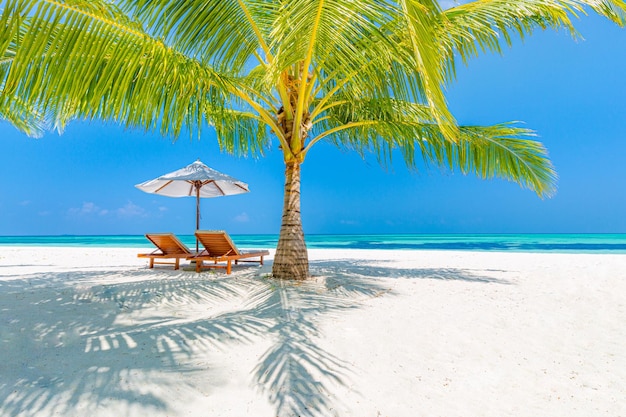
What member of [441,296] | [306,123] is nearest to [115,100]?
[306,123]

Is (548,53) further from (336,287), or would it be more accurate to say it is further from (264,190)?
(336,287)

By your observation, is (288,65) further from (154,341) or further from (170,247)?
(170,247)

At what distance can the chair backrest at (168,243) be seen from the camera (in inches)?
275

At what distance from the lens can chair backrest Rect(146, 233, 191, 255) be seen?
700cm

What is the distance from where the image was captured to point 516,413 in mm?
2023

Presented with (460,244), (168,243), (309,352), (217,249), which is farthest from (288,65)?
(460,244)

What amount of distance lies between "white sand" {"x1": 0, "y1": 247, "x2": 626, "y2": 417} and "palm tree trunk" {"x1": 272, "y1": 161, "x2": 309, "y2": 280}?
1.80ft

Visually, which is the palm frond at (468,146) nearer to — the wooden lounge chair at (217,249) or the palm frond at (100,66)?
the wooden lounge chair at (217,249)

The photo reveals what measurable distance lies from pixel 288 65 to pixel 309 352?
2580 millimetres

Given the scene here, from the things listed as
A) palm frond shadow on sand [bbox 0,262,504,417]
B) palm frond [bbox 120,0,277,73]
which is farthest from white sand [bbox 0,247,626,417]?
palm frond [bbox 120,0,277,73]

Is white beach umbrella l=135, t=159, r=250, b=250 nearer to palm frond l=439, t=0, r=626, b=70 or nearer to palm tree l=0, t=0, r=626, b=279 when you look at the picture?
palm tree l=0, t=0, r=626, b=279

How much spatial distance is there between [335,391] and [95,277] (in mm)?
5361

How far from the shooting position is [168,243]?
721 cm

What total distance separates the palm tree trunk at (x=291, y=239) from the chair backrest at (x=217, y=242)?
1138mm
